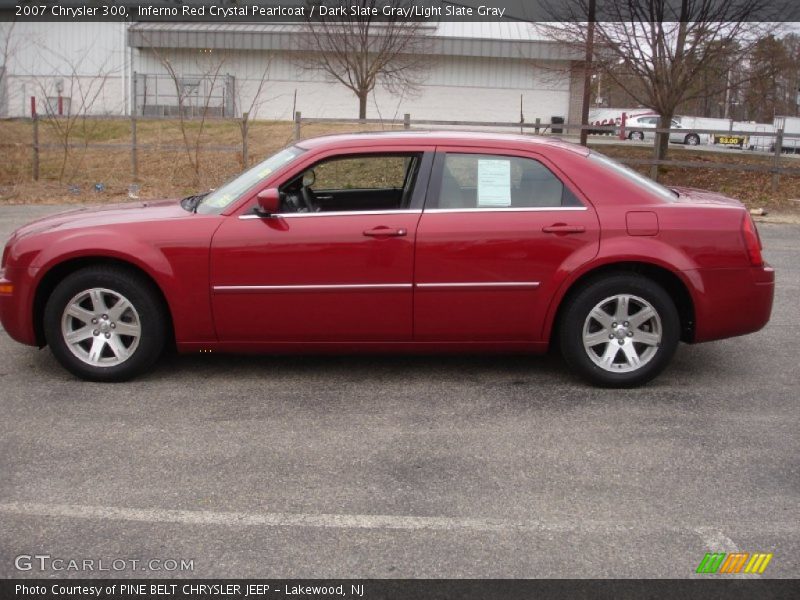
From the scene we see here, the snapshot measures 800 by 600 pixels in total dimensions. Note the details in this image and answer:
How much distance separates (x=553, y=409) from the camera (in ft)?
16.3

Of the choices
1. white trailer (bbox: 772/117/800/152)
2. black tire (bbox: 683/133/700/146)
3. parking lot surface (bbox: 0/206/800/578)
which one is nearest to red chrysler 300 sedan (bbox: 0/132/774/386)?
parking lot surface (bbox: 0/206/800/578)

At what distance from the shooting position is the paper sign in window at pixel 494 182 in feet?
17.3

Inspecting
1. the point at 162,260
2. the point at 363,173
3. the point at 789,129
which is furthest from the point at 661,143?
the point at 789,129

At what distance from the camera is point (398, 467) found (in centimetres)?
413

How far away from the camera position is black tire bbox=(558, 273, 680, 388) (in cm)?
518

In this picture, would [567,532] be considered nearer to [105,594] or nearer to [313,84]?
[105,594]

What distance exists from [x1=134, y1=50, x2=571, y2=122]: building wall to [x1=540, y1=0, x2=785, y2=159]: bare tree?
15.4m

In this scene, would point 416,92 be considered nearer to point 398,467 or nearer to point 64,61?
point 64,61

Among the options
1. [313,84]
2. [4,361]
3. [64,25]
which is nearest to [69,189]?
[4,361]

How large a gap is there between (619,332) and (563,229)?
0.73 m

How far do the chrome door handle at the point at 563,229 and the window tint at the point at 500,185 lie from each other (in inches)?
6.4

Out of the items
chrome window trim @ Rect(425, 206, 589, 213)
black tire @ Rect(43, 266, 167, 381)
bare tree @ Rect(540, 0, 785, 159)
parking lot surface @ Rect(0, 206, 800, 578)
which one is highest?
bare tree @ Rect(540, 0, 785, 159)

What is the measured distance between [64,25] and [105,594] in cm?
3782

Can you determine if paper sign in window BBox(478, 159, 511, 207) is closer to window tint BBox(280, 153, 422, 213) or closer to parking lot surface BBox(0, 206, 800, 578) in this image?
window tint BBox(280, 153, 422, 213)
